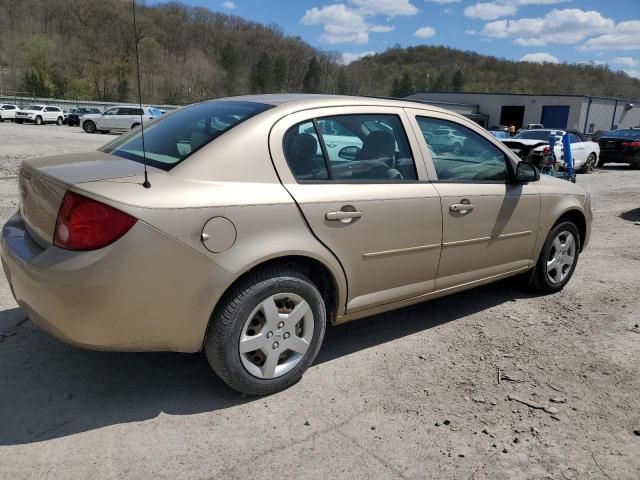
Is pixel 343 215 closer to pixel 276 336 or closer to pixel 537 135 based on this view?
pixel 276 336

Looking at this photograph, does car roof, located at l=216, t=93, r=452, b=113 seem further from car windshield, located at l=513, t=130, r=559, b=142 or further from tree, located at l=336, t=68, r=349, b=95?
tree, located at l=336, t=68, r=349, b=95

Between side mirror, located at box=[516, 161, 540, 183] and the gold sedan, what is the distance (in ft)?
0.62

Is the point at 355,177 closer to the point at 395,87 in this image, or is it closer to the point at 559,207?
the point at 559,207

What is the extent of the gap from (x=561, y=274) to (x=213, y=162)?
3.65 metres

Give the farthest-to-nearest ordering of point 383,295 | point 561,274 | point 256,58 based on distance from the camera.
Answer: point 256,58, point 561,274, point 383,295

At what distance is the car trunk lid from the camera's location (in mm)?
2609

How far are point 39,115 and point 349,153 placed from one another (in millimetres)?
44777

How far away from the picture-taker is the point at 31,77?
8625 cm

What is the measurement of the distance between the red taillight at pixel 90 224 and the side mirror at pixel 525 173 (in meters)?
2.98

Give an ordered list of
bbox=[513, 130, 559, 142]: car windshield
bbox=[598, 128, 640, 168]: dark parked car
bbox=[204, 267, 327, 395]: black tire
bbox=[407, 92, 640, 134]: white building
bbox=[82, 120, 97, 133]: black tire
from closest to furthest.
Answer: bbox=[204, 267, 327, 395]: black tire < bbox=[513, 130, 559, 142]: car windshield < bbox=[598, 128, 640, 168]: dark parked car < bbox=[82, 120, 97, 133]: black tire < bbox=[407, 92, 640, 134]: white building

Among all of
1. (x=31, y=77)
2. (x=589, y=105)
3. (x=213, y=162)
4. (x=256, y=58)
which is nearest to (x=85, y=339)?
(x=213, y=162)

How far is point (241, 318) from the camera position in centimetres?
275

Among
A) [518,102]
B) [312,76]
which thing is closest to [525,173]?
[518,102]

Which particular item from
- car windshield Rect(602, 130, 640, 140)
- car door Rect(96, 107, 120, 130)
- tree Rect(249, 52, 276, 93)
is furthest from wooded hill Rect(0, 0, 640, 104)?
car windshield Rect(602, 130, 640, 140)
